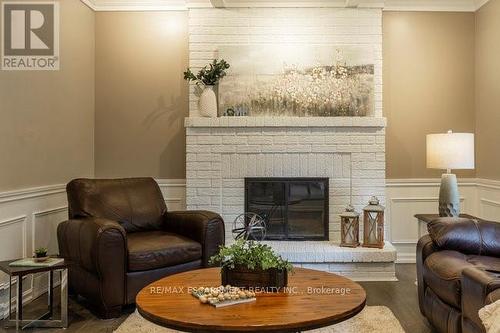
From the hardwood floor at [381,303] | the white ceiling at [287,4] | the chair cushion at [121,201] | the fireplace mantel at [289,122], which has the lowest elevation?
the hardwood floor at [381,303]

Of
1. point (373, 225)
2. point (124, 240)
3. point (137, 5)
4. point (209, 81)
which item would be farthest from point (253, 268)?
point (137, 5)

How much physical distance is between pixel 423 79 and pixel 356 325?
293 cm

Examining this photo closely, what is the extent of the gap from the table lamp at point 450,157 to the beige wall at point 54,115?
10.6ft

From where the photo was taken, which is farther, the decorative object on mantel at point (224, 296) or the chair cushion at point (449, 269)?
the chair cushion at point (449, 269)

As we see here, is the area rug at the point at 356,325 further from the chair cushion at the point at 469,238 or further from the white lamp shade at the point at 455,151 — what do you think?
the white lamp shade at the point at 455,151

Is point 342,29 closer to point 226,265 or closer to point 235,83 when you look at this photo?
point 235,83

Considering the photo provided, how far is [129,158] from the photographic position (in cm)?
482

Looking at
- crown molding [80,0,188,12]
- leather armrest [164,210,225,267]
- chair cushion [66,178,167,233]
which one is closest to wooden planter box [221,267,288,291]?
leather armrest [164,210,225,267]

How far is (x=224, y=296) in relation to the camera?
6.49 ft

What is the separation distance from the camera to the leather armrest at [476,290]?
6.24 feet

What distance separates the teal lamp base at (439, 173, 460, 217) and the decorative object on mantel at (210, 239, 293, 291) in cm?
198

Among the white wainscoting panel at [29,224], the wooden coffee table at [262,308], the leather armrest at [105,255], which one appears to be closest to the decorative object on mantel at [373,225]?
the wooden coffee table at [262,308]

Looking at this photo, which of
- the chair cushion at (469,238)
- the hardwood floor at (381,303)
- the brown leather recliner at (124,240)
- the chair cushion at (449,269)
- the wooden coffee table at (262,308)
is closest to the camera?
the wooden coffee table at (262,308)

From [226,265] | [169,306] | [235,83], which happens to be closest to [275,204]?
[235,83]
